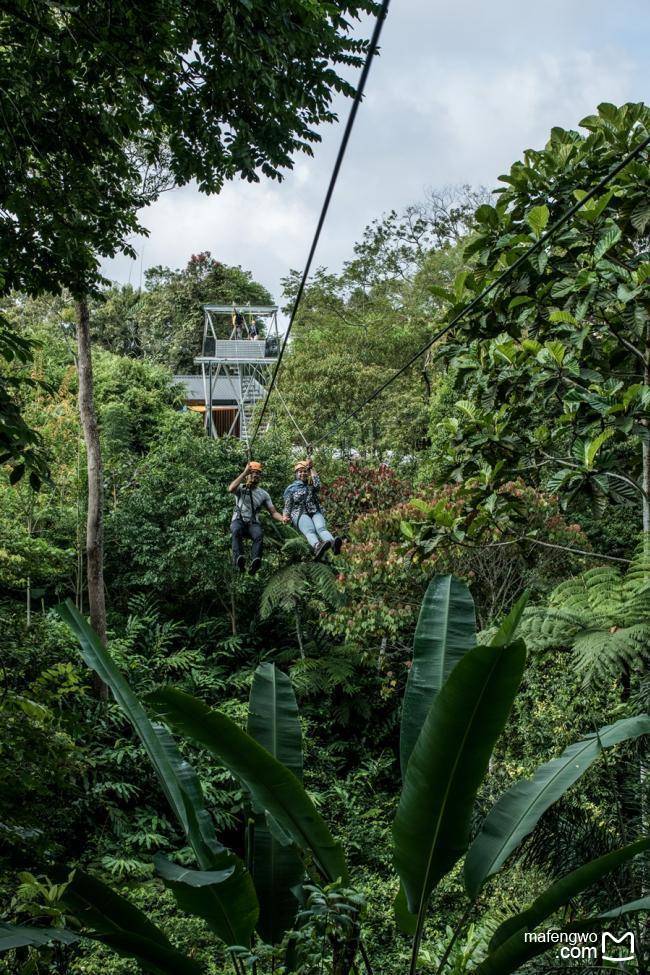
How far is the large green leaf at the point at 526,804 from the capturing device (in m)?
2.79

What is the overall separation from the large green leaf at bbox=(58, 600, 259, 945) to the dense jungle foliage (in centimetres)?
1

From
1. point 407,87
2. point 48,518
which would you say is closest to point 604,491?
point 407,87

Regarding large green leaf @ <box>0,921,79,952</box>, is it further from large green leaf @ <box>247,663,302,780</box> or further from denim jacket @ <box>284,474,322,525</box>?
denim jacket @ <box>284,474,322,525</box>

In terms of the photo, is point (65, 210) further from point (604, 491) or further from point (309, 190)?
point (604, 491)

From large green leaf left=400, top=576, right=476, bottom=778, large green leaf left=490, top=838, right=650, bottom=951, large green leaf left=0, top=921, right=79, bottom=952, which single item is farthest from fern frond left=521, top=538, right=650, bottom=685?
large green leaf left=0, top=921, right=79, bottom=952

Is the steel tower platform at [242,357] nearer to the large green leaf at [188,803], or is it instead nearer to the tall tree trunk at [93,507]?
the tall tree trunk at [93,507]

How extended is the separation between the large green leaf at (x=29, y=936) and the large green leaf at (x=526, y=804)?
134cm

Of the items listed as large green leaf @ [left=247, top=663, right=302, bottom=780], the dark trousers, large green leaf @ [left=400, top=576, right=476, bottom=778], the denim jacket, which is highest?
the denim jacket

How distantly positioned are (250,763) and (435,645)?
0.94 m

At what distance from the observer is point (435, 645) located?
3248 mm

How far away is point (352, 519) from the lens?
1243cm

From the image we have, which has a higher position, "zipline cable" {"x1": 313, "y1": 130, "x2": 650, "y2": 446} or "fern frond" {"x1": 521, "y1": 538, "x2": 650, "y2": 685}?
"zipline cable" {"x1": 313, "y1": 130, "x2": 650, "y2": 446}

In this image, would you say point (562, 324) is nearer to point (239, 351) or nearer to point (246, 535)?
point (246, 535)

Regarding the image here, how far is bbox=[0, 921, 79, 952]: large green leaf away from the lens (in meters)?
2.14
